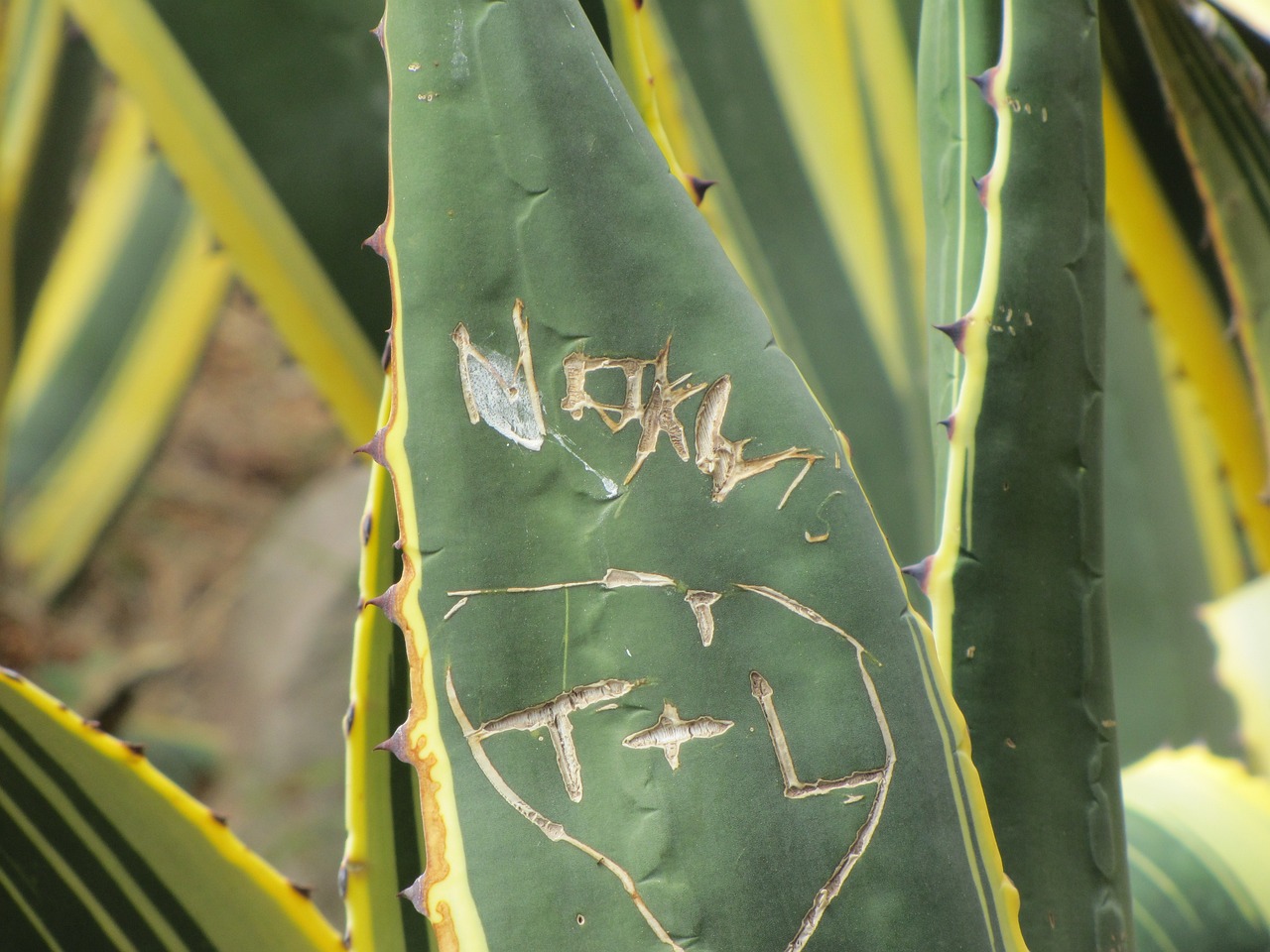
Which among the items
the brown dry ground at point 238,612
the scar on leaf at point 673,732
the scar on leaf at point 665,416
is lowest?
the brown dry ground at point 238,612

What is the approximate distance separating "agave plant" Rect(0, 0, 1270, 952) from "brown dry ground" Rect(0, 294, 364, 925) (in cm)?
109

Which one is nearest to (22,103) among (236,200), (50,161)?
(50,161)

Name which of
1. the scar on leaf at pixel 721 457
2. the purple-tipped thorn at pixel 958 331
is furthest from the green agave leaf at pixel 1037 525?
the scar on leaf at pixel 721 457

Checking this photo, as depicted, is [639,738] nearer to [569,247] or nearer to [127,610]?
[569,247]

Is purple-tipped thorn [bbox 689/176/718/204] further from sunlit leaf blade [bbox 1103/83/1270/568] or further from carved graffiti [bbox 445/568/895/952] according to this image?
sunlit leaf blade [bbox 1103/83/1270/568]

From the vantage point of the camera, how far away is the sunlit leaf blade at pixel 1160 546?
0.78 m

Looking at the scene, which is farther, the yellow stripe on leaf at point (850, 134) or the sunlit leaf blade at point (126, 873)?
the yellow stripe on leaf at point (850, 134)

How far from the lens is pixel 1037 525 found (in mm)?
395

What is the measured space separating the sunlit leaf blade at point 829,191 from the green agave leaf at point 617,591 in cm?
42

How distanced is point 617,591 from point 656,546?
0.02m

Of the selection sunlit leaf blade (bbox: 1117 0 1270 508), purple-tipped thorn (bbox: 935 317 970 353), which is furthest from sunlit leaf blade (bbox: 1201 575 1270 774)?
purple-tipped thorn (bbox: 935 317 970 353)

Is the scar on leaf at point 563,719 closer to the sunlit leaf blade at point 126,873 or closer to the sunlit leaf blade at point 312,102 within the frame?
the sunlit leaf blade at point 126,873

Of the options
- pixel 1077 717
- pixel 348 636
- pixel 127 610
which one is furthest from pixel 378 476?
pixel 127 610

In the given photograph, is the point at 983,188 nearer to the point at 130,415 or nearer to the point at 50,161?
the point at 50,161
